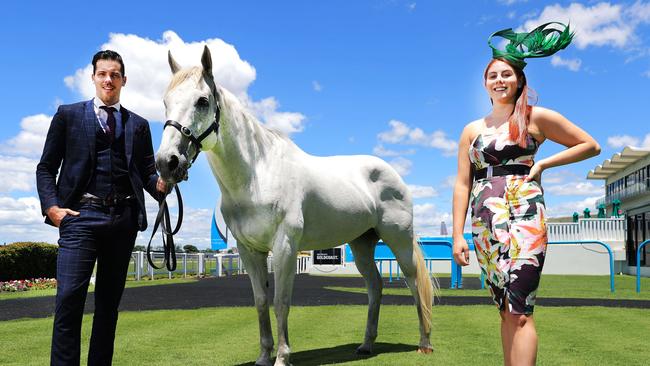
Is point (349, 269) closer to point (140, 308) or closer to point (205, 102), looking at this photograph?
point (140, 308)

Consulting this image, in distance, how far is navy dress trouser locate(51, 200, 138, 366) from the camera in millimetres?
3467

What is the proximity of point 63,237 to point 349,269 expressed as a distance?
89.9 feet

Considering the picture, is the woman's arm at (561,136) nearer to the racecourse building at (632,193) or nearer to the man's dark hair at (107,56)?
the man's dark hair at (107,56)

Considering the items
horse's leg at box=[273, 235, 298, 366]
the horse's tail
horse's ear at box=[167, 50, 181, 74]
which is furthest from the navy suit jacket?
the horse's tail

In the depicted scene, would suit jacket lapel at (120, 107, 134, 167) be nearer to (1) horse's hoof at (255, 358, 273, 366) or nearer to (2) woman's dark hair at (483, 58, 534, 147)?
(1) horse's hoof at (255, 358, 273, 366)

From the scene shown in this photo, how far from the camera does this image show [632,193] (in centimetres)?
3828

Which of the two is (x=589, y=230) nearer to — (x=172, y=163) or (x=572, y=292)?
(x=572, y=292)

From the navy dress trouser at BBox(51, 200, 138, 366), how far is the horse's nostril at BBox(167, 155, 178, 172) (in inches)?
12.5

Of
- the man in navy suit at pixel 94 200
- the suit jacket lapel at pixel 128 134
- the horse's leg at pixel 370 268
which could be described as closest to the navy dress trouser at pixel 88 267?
the man in navy suit at pixel 94 200

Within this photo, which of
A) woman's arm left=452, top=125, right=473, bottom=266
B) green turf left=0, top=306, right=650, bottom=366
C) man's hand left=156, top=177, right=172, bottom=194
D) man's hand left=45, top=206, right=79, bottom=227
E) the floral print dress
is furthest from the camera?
green turf left=0, top=306, right=650, bottom=366

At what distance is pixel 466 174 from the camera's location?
3.35 meters

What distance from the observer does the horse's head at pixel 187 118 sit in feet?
12.5

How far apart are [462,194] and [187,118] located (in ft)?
6.21

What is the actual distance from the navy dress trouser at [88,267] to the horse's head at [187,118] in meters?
0.37
